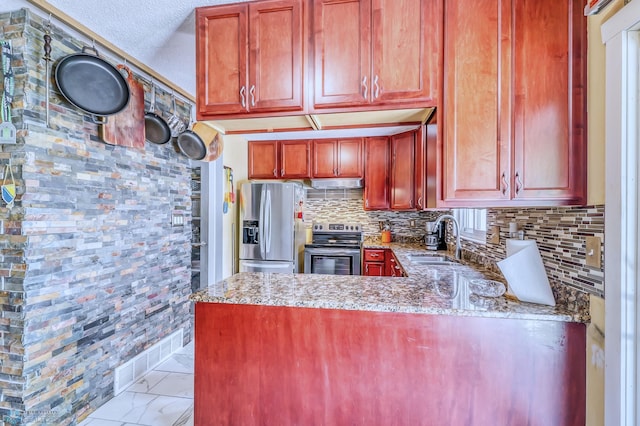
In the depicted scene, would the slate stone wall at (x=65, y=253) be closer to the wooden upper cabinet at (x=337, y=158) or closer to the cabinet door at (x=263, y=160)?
the cabinet door at (x=263, y=160)

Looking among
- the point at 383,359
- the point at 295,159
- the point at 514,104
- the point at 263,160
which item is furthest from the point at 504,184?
the point at 263,160

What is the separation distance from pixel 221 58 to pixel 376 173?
255 centimetres

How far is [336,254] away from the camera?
3562mm

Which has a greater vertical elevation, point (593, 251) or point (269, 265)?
point (593, 251)

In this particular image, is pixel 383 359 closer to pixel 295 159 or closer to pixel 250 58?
pixel 250 58

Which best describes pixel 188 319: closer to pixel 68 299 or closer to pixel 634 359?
pixel 68 299

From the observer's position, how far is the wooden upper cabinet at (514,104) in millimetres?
1242

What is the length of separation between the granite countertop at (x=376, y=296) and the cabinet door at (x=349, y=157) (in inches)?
86.6

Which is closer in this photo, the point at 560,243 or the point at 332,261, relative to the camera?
the point at 560,243

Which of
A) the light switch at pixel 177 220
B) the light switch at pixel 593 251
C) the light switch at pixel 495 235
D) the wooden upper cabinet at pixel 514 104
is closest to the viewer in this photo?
the light switch at pixel 593 251

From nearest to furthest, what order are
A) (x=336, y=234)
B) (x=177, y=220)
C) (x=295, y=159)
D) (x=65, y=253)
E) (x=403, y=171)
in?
(x=65, y=253), (x=177, y=220), (x=403, y=171), (x=295, y=159), (x=336, y=234)

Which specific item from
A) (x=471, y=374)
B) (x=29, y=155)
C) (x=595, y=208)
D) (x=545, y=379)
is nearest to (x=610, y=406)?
(x=545, y=379)

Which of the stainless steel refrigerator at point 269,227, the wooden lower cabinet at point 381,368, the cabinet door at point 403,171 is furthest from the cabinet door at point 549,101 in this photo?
the stainless steel refrigerator at point 269,227

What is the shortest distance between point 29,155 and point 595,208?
9.02 feet
